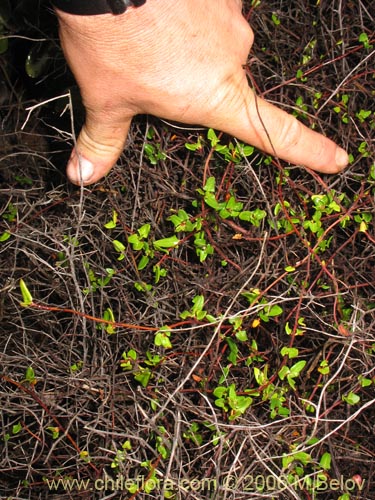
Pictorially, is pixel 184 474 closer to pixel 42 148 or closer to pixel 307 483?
pixel 307 483

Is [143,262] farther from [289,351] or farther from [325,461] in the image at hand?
[325,461]

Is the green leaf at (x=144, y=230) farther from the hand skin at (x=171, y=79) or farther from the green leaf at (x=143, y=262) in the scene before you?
the hand skin at (x=171, y=79)

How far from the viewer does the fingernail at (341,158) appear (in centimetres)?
127

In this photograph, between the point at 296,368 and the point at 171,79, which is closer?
the point at 171,79

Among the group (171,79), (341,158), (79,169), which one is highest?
(171,79)

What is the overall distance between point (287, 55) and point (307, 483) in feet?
3.51

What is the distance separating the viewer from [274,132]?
3.93ft

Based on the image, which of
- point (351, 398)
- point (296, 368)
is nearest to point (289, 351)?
point (296, 368)

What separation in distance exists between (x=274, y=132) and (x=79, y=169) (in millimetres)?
439

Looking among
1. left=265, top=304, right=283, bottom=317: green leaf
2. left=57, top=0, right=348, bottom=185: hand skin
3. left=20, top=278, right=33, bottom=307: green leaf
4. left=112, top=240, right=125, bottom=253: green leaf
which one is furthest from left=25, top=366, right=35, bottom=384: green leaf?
left=265, top=304, right=283, bottom=317: green leaf

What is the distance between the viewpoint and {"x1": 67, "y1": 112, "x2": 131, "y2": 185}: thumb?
3.83 feet

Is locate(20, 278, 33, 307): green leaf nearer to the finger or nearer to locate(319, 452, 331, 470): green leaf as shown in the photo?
Result: the finger

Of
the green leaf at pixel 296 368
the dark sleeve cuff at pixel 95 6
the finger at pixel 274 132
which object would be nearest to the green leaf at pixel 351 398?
the green leaf at pixel 296 368

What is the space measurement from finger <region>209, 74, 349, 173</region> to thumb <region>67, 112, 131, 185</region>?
0.72 ft
